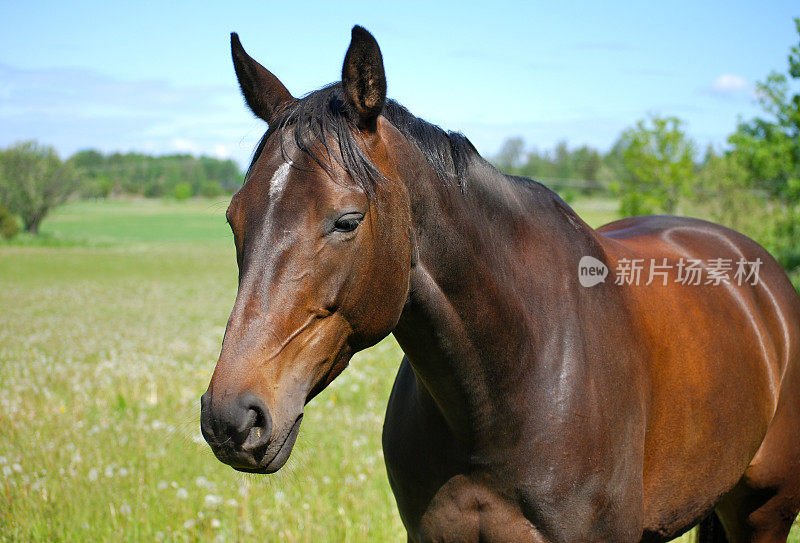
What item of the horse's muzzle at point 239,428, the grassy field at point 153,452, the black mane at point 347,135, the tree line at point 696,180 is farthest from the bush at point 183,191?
the horse's muzzle at point 239,428

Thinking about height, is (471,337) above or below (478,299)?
below

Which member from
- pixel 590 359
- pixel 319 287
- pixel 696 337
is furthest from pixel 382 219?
pixel 696 337

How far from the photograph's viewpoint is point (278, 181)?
171 centimetres

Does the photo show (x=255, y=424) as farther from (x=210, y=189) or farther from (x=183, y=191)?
(x=183, y=191)

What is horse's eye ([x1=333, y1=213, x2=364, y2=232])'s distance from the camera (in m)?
1.70

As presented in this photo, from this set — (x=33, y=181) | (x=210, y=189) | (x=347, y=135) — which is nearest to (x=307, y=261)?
(x=347, y=135)

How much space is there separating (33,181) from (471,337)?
4712cm

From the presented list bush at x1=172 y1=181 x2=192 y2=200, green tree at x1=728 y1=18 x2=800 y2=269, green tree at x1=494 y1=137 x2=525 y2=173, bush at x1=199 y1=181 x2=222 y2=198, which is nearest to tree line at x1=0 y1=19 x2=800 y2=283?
green tree at x1=728 y1=18 x2=800 y2=269

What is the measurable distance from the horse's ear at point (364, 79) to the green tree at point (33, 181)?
4624cm

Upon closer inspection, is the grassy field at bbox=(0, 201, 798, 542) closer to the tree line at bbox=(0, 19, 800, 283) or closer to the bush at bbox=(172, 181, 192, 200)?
the tree line at bbox=(0, 19, 800, 283)

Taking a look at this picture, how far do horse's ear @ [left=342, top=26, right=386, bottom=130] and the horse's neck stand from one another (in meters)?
0.25

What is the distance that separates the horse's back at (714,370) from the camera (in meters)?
2.59

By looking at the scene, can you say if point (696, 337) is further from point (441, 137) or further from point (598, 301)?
point (441, 137)

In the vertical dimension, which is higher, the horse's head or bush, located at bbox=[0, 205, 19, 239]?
the horse's head
